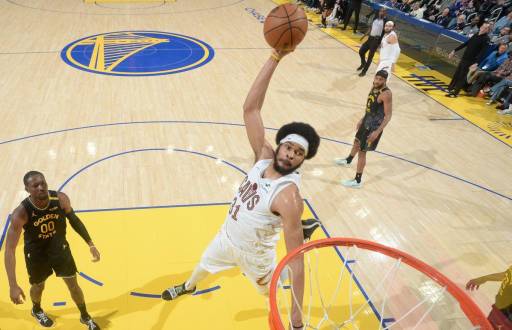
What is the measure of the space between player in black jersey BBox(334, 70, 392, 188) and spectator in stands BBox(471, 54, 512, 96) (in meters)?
5.43

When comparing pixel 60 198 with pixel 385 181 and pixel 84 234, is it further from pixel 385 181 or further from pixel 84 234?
pixel 385 181

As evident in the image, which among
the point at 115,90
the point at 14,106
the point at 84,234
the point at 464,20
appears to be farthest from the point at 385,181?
the point at 464,20

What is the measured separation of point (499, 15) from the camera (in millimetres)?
11344

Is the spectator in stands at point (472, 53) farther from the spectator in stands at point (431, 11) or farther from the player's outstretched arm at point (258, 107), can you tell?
the player's outstretched arm at point (258, 107)

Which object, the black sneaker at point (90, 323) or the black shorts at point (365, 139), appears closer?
the black sneaker at point (90, 323)

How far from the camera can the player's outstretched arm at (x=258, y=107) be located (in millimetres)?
3020

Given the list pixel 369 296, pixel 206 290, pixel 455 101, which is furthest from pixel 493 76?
pixel 206 290

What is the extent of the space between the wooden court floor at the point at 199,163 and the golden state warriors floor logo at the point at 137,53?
0.09 meters

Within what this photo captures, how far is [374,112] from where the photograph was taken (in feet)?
18.3

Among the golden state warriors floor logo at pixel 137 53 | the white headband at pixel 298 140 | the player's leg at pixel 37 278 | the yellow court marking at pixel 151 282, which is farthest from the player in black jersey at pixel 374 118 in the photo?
the golden state warriors floor logo at pixel 137 53

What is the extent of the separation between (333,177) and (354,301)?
7.87 feet

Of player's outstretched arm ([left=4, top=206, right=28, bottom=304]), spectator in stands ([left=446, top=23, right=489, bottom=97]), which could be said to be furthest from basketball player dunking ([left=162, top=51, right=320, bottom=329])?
spectator in stands ([left=446, top=23, right=489, bottom=97])

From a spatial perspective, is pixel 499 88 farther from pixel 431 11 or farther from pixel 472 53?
pixel 431 11

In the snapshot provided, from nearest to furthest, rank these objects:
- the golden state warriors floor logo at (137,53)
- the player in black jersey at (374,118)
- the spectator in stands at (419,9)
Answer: the player in black jersey at (374,118), the golden state warriors floor logo at (137,53), the spectator in stands at (419,9)
